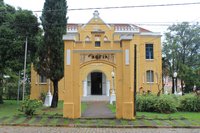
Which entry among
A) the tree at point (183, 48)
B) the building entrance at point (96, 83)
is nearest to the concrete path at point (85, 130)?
the building entrance at point (96, 83)

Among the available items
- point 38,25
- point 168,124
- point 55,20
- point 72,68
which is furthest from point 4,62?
point 168,124

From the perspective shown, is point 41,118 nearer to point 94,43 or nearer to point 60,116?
point 60,116

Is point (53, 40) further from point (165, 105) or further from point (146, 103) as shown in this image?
point (165, 105)

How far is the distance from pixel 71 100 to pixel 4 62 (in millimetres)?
10137

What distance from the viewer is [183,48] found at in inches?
1752

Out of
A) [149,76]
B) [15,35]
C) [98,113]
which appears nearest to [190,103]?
[98,113]

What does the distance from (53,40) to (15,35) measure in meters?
4.09

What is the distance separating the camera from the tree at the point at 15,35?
24578mm

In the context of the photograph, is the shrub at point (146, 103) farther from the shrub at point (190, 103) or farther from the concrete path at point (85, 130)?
the concrete path at point (85, 130)

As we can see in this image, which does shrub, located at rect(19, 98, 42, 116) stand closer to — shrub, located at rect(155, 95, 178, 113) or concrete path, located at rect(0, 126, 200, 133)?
concrete path, located at rect(0, 126, 200, 133)

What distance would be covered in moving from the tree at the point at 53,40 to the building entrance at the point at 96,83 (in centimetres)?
1497

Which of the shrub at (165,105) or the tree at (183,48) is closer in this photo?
the shrub at (165,105)

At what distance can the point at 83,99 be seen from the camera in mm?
34812

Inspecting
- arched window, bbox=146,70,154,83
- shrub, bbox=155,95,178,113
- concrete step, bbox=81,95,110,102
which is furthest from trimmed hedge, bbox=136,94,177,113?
arched window, bbox=146,70,154,83
